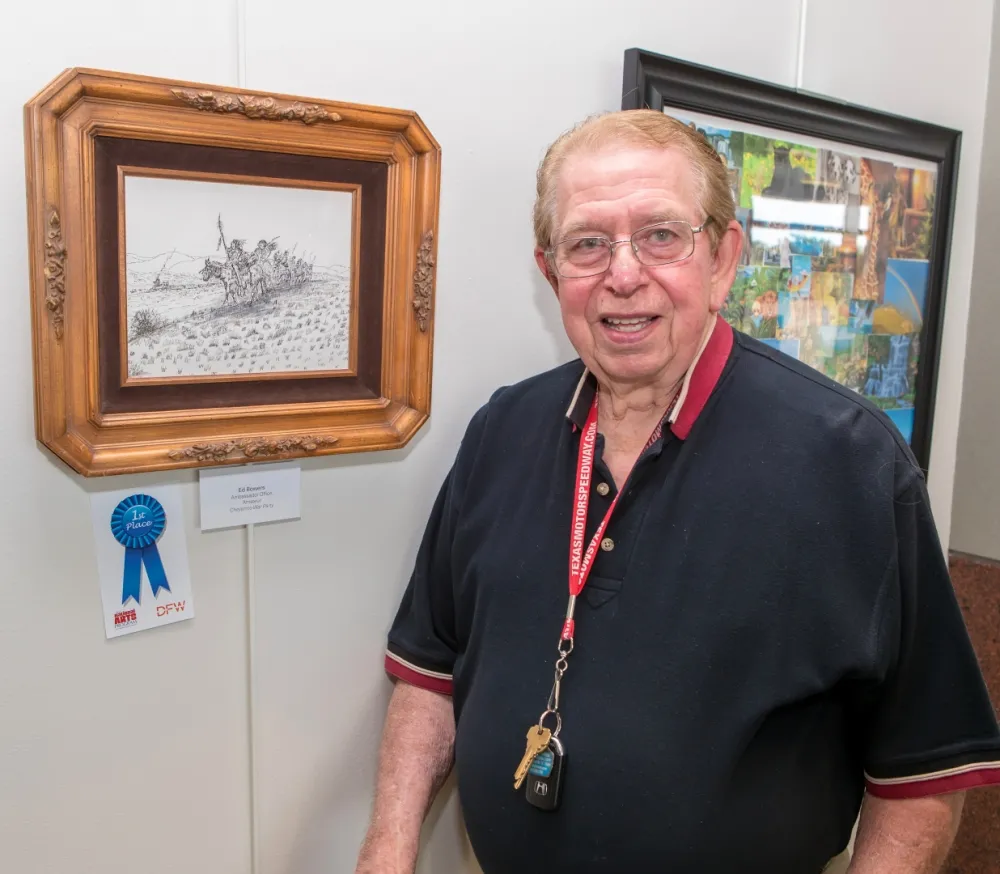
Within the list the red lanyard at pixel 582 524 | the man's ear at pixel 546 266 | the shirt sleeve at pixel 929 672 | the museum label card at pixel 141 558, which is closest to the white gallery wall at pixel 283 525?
the museum label card at pixel 141 558

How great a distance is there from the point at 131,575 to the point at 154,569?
0.03 m

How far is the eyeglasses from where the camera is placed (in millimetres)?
1158

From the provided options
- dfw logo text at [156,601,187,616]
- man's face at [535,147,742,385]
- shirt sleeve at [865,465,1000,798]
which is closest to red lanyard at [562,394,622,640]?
man's face at [535,147,742,385]

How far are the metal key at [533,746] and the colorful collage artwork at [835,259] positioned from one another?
2.82ft

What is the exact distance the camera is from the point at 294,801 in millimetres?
1378

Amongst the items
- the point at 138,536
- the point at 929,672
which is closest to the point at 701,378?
the point at 929,672

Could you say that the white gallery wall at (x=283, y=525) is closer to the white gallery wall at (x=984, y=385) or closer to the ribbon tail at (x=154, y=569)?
the ribbon tail at (x=154, y=569)

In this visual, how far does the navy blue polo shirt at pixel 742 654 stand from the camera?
1.13m

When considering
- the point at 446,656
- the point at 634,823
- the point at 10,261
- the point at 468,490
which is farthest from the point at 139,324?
the point at 634,823

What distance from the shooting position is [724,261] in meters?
1.24

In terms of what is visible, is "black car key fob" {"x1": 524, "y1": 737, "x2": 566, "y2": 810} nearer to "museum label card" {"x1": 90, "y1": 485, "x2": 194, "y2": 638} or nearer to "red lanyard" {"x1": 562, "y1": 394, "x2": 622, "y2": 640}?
"red lanyard" {"x1": 562, "y1": 394, "x2": 622, "y2": 640}

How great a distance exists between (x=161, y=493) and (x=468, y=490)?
41cm

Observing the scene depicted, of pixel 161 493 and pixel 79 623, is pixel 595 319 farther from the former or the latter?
pixel 79 623

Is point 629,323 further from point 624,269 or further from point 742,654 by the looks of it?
point 742,654
